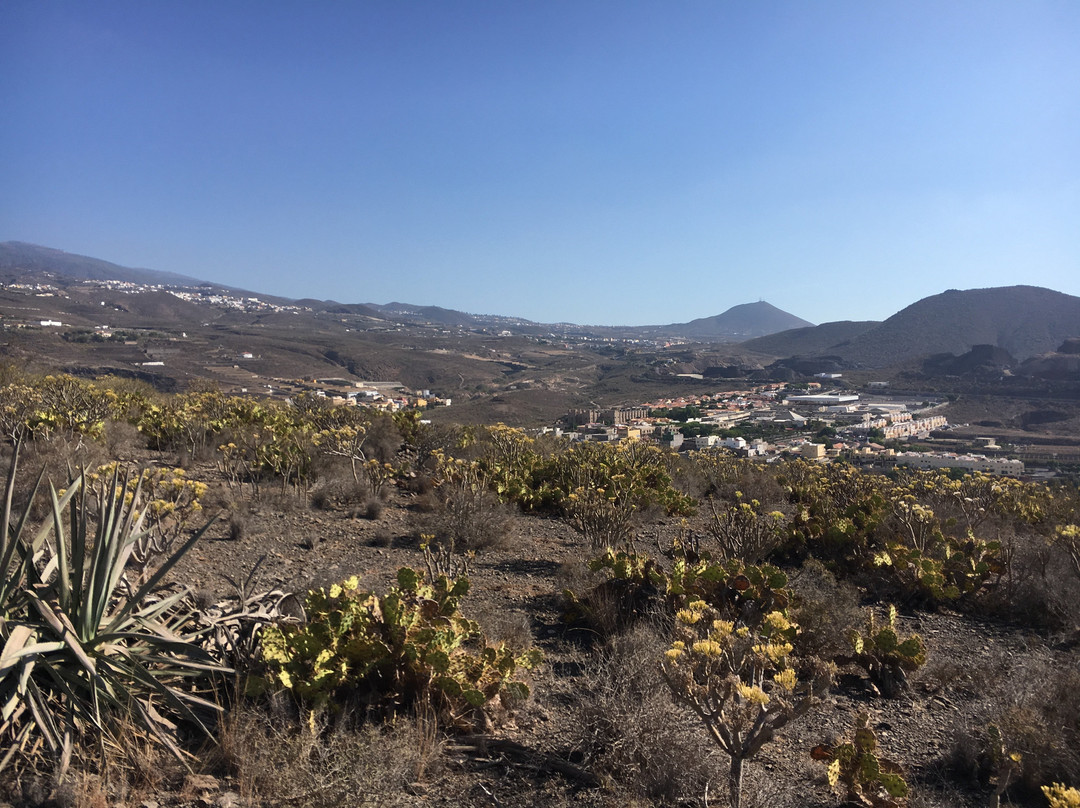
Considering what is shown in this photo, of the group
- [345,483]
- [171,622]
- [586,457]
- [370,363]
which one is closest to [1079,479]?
[586,457]

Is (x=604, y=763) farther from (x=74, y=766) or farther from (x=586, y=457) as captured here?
(x=586, y=457)

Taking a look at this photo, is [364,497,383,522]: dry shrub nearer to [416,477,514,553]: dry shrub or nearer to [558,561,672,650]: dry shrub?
[416,477,514,553]: dry shrub

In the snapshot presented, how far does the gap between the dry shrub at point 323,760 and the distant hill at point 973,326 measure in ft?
262

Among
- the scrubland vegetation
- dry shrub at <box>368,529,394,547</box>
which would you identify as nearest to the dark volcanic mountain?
the scrubland vegetation

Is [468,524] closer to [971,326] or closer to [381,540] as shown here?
[381,540]

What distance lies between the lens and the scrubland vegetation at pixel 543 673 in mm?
2670

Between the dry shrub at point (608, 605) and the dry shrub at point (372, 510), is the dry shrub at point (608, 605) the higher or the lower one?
the higher one

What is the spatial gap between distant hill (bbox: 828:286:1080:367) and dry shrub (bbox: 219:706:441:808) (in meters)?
79.9

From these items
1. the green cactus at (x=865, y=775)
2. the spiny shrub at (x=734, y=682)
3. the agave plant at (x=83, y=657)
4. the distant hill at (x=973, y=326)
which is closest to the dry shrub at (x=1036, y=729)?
the green cactus at (x=865, y=775)

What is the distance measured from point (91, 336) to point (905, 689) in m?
59.2

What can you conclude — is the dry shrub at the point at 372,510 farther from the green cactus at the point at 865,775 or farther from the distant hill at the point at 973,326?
the distant hill at the point at 973,326

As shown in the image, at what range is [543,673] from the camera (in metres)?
4.01

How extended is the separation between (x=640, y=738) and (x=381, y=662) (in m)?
1.37

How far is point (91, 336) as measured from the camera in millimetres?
49250
